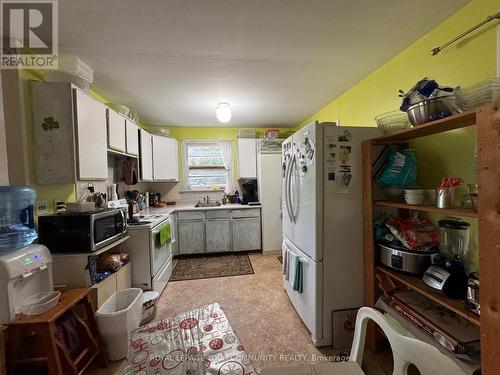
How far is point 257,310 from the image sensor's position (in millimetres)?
2193

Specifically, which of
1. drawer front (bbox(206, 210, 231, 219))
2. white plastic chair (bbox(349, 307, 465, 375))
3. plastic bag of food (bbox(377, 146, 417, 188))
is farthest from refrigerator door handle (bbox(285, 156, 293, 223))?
drawer front (bbox(206, 210, 231, 219))

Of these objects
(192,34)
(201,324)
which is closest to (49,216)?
(201,324)

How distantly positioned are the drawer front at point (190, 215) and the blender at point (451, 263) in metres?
3.02

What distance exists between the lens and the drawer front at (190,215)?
3604mm

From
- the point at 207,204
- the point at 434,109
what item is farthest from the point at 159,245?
the point at 434,109

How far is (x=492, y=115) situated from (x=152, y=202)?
4204mm

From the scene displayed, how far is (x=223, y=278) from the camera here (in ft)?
9.55

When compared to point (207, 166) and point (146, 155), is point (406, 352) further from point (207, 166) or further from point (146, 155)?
point (207, 166)

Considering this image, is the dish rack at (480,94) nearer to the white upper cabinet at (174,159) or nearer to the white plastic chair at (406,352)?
the white plastic chair at (406,352)

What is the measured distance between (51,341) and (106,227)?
2.66 feet

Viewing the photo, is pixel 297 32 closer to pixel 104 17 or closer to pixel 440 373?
pixel 104 17

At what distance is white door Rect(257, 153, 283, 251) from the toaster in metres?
2.81

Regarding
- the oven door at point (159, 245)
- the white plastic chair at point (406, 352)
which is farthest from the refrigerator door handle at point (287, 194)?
the oven door at point (159, 245)

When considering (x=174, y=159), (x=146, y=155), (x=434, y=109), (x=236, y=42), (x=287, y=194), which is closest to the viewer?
(x=434, y=109)
